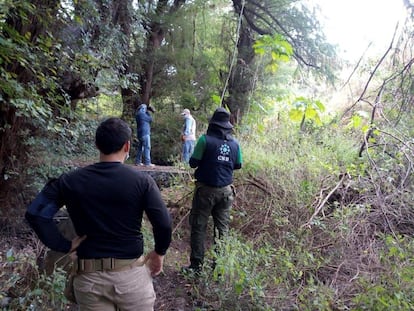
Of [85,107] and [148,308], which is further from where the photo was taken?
[85,107]

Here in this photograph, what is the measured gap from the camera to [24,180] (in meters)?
5.90

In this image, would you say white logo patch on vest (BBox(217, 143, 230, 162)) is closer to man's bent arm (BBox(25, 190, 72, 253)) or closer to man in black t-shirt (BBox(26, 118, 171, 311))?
man in black t-shirt (BBox(26, 118, 171, 311))

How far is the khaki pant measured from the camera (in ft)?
7.14

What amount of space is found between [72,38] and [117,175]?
433cm

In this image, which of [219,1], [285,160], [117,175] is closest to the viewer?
[117,175]

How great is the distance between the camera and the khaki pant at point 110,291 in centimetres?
218

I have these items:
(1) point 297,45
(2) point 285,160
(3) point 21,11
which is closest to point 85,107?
(3) point 21,11

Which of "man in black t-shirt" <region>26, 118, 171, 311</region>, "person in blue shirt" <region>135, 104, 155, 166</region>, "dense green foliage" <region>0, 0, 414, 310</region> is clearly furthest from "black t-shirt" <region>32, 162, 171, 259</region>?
"person in blue shirt" <region>135, 104, 155, 166</region>

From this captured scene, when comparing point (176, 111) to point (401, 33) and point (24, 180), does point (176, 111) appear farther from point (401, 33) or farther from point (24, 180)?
point (401, 33)

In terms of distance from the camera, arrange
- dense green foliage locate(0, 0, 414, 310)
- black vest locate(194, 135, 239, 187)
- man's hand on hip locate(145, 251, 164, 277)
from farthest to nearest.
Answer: black vest locate(194, 135, 239, 187)
dense green foliage locate(0, 0, 414, 310)
man's hand on hip locate(145, 251, 164, 277)

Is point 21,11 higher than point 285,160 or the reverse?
higher

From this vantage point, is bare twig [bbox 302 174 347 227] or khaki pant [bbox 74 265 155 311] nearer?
khaki pant [bbox 74 265 155 311]

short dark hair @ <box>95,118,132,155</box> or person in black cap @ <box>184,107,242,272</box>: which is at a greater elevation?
short dark hair @ <box>95,118,132,155</box>

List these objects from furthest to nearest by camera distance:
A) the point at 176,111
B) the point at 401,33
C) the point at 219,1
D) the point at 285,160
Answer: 1. the point at 176,111
2. the point at 219,1
3. the point at 285,160
4. the point at 401,33
